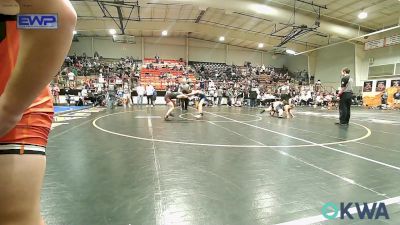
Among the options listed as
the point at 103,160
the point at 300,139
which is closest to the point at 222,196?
the point at 103,160

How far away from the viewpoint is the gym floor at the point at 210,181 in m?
2.18

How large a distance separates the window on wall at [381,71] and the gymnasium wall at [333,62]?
1520mm

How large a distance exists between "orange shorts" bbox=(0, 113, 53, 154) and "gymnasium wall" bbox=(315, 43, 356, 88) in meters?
30.5

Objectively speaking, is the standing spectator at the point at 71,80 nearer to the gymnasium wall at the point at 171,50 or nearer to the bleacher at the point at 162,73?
the bleacher at the point at 162,73

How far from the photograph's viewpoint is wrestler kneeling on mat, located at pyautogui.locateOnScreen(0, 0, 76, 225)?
680 mm

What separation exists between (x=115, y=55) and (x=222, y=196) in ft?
103

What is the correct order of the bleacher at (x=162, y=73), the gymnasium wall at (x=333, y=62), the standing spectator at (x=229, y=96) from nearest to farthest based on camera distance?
the standing spectator at (x=229, y=96) → the bleacher at (x=162, y=73) → the gymnasium wall at (x=333, y=62)

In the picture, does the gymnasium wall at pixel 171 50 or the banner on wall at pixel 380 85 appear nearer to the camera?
the banner on wall at pixel 380 85

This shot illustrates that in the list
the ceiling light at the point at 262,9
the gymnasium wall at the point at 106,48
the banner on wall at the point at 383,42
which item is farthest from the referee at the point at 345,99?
the gymnasium wall at the point at 106,48

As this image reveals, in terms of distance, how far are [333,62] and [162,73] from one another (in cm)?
1767

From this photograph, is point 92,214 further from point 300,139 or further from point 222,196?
point 300,139

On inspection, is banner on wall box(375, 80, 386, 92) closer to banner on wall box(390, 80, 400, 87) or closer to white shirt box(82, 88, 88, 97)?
banner on wall box(390, 80, 400, 87)

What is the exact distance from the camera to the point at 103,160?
12.4 ft

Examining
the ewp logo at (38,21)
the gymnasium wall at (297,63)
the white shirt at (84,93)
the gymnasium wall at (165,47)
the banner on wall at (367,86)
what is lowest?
the white shirt at (84,93)
